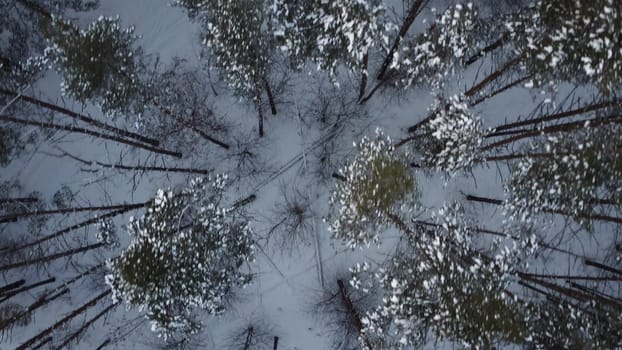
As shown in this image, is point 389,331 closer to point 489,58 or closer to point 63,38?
point 489,58

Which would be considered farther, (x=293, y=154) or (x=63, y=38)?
(x=293, y=154)

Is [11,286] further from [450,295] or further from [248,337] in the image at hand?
[450,295]

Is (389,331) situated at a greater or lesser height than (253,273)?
lesser

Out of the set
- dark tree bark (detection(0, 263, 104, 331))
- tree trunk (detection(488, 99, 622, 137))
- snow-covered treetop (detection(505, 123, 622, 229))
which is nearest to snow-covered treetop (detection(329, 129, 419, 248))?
snow-covered treetop (detection(505, 123, 622, 229))

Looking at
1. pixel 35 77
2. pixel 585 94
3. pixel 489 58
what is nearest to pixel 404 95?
pixel 489 58

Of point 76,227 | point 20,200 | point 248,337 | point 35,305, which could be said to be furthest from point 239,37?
point 35,305

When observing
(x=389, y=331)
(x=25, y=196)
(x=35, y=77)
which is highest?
(x=35, y=77)

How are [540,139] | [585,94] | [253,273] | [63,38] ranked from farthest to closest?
[253,273] → [585,94] → [63,38] → [540,139]
